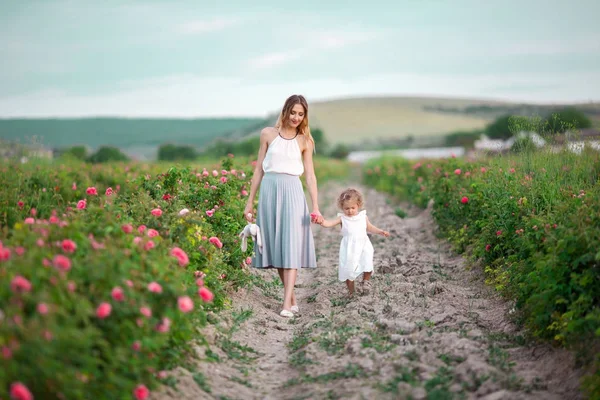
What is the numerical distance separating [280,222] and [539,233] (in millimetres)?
2748

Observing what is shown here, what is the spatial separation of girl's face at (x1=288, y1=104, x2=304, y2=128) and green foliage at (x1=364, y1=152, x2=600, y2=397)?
8.98ft

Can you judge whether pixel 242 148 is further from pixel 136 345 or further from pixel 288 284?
pixel 136 345

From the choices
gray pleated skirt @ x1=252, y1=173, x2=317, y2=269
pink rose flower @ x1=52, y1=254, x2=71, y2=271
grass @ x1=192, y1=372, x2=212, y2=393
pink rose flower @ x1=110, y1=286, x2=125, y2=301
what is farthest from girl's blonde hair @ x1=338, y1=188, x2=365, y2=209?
pink rose flower @ x1=52, y1=254, x2=71, y2=271

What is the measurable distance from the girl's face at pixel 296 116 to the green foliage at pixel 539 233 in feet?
8.98

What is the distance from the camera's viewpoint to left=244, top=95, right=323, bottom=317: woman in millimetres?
7105

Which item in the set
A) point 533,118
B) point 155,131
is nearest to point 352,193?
point 533,118

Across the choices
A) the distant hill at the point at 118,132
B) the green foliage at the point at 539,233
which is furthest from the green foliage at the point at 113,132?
the green foliage at the point at 539,233

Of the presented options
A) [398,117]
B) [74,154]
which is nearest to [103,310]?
[74,154]

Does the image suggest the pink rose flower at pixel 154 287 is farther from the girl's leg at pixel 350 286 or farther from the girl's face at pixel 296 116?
the girl's leg at pixel 350 286

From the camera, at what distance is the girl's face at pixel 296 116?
7.00 m

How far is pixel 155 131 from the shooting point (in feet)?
283

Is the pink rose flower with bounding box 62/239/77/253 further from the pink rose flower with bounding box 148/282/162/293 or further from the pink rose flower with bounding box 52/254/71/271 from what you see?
the pink rose flower with bounding box 148/282/162/293

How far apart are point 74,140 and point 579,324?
78.3 meters

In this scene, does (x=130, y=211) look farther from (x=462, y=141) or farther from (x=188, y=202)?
(x=462, y=141)
